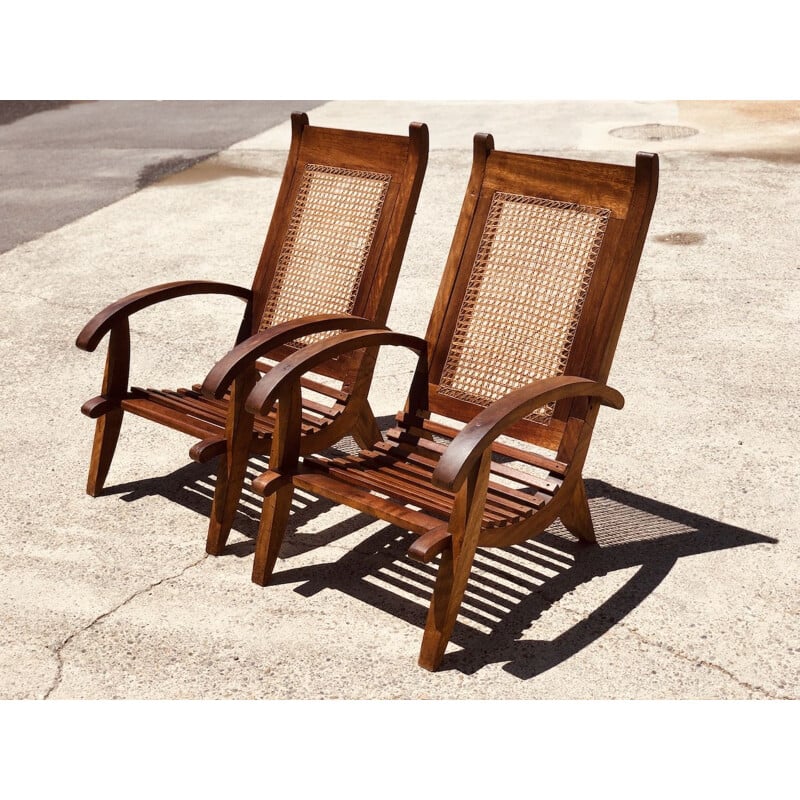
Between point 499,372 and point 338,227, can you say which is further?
point 338,227

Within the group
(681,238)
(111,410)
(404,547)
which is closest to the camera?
(404,547)

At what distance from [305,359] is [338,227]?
1110 millimetres

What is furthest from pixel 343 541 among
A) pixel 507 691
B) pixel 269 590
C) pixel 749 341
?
pixel 749 341

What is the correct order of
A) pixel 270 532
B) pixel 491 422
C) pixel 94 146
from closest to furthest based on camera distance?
pixel 491 422
pixel 270 532
pixel 94 146

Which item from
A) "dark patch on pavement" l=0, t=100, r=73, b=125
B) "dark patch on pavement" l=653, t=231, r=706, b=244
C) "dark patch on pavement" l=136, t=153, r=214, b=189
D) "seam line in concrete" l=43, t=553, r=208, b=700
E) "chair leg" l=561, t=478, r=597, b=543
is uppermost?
"dark patch on pavement" l=653, t=231, r=706, b=244

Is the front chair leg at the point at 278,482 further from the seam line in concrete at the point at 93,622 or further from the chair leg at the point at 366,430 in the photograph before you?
the chair leg at the point at 366,430

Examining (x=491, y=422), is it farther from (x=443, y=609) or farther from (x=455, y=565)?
(x=443, y=609)

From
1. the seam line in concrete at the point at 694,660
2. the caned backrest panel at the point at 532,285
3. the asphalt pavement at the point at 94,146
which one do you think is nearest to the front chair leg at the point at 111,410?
the caned backrest panel at the point at 532,285

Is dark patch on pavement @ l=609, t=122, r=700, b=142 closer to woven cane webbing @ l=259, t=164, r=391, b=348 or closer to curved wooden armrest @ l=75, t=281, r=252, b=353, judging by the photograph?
woven cane webbing @ l=259, t=164, r=391, b=348

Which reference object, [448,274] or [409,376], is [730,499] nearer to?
[448,274]

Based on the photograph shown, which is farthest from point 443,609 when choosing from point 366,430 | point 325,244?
point 325,244

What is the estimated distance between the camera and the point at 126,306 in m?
4.26

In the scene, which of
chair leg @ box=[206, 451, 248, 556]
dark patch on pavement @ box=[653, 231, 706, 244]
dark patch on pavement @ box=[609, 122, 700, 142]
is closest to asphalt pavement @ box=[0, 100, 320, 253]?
dark patch on pavement @ box=[609, 122, 700, 142]

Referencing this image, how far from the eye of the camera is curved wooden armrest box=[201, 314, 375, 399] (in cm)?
371
